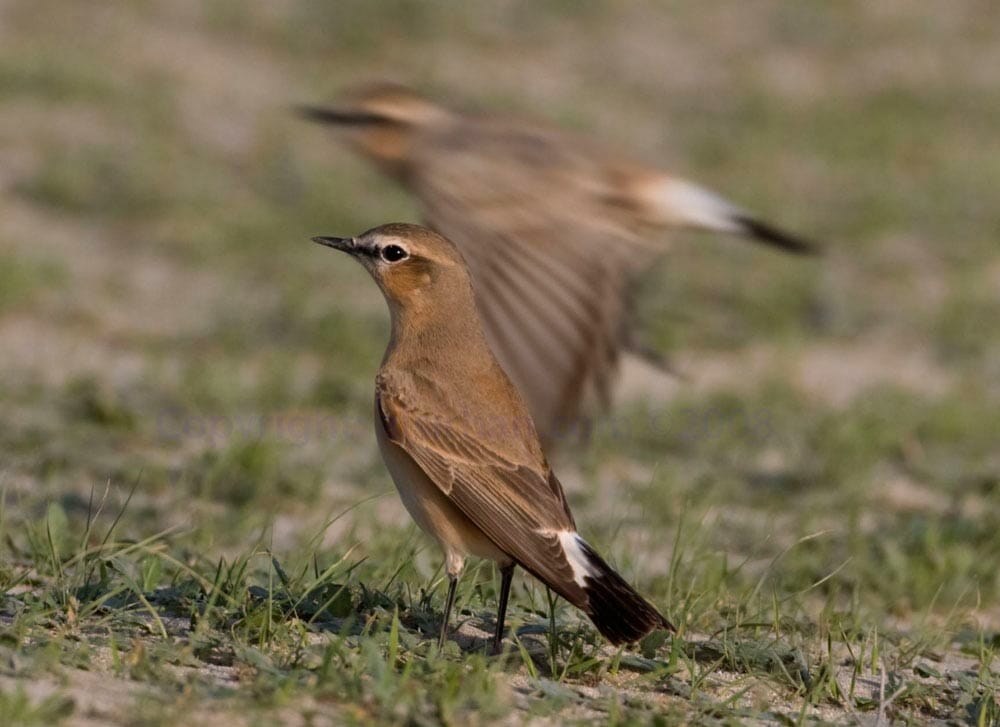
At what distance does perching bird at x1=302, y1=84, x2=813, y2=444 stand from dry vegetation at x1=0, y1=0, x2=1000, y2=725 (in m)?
0.65

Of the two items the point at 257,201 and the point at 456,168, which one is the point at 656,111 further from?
the point at 456,168

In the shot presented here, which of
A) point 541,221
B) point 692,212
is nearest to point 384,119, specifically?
point 541,221

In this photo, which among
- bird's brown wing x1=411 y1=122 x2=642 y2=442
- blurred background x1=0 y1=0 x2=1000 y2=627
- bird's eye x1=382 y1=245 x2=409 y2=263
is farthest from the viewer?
blurred background x1=0 y1=0 x2=1000 y2=627

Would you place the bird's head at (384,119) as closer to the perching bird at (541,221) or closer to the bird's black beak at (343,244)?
the perching bird at (541,221)

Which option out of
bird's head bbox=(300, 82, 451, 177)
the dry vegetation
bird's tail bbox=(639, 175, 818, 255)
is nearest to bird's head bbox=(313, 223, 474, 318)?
the dry vegetation

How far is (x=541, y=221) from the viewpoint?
655 cm

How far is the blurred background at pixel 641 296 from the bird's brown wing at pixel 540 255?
639 mm

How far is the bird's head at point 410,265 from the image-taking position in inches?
183

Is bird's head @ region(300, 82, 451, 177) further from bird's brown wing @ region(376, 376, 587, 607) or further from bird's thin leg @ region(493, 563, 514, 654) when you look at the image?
bird's thin leg @ region(493, 563, 514, 654)

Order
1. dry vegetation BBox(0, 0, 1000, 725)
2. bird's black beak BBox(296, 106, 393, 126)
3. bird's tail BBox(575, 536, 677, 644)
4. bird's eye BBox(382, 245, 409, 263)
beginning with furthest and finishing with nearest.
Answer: bird's black beak BBox(296, 106, 393, 126)
bird's eye BBox(382, 245, 409, 263)
dry vegetation BBox(0, 0, 1000, 725)
bird's tail BBox(575, 536, 677, 644)

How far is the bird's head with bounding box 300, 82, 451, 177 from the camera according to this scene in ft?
23.6

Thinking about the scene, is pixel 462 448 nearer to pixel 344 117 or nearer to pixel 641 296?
pixel 344 117

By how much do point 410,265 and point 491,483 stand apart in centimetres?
73

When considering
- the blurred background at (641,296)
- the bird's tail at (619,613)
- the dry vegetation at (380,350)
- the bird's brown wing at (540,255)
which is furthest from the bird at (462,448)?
the bird's brown wing at (540,255)
